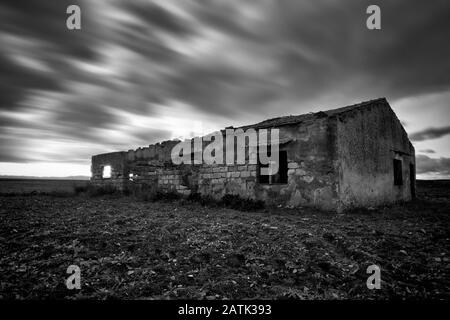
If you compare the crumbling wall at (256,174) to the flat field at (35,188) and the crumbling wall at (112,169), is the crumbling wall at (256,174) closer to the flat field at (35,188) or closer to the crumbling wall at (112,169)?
the crumbling wall at (112,169)

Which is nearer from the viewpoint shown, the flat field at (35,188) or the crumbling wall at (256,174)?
the crumbling wall at (256,174)

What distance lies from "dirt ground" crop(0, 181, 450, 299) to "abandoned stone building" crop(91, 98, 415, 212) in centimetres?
184

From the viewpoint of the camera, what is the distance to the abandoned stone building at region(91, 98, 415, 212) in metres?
7.41

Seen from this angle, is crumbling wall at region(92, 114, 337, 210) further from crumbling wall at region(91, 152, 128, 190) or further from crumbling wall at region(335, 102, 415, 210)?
crumbling wall at region(335, 102, 415, 210)

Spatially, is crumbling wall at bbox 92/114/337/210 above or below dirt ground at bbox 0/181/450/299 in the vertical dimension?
above

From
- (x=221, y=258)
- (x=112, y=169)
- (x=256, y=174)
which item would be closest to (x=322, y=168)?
(x=256, y=174)

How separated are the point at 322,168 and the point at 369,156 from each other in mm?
2763

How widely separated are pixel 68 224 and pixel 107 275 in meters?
3.06

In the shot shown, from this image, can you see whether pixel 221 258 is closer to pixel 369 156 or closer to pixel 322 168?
pixel 322 168

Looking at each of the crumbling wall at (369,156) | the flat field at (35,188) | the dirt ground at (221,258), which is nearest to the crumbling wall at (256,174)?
the crumbling wall at (369,156)

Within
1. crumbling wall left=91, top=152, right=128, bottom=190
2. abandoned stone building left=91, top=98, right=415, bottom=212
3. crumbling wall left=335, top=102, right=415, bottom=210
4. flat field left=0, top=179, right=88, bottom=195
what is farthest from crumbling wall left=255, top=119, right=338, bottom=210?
flat field left=0, top=179, right=88, bottom=195

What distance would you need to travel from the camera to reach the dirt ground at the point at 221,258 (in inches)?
108

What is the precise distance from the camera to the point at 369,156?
8945mm

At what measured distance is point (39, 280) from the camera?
2.89 meters
